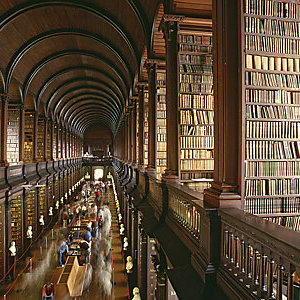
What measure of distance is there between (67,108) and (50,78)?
10.2 m

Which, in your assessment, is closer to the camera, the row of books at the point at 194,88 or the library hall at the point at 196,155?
the library hall at the point at 196,155

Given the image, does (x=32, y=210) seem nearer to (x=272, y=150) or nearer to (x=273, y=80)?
(x=272, y=150)

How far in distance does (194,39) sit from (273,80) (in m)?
2.23

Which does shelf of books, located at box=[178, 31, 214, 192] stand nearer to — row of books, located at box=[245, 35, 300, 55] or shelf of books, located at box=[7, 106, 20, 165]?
row of books, located at box=[245, 35, 300, 55]

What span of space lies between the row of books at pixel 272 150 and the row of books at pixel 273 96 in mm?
498

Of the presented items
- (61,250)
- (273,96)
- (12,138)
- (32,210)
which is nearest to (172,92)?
(273,96)

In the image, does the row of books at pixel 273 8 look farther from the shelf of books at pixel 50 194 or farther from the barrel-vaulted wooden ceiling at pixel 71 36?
the shelf of books at pixel 50 194

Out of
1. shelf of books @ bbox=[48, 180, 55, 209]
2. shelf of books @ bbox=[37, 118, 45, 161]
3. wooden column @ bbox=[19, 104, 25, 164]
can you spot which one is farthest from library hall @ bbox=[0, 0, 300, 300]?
shelf of books @ bbox=[37, 118, 45, 161]

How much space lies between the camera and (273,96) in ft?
10.7

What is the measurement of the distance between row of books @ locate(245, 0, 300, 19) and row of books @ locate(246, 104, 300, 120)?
114 cm

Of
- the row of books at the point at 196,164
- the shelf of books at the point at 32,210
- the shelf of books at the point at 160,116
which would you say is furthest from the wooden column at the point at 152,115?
the shelf of books at the point at 32,210

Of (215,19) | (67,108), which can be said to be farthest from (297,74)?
(67,108)

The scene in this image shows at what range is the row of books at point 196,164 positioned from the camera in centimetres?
507

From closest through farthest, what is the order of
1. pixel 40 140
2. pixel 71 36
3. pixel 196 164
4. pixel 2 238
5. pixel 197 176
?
pixel 196 164, pixel 197 176, pixel 2 238, pixel 71 36, pixel 40 140
